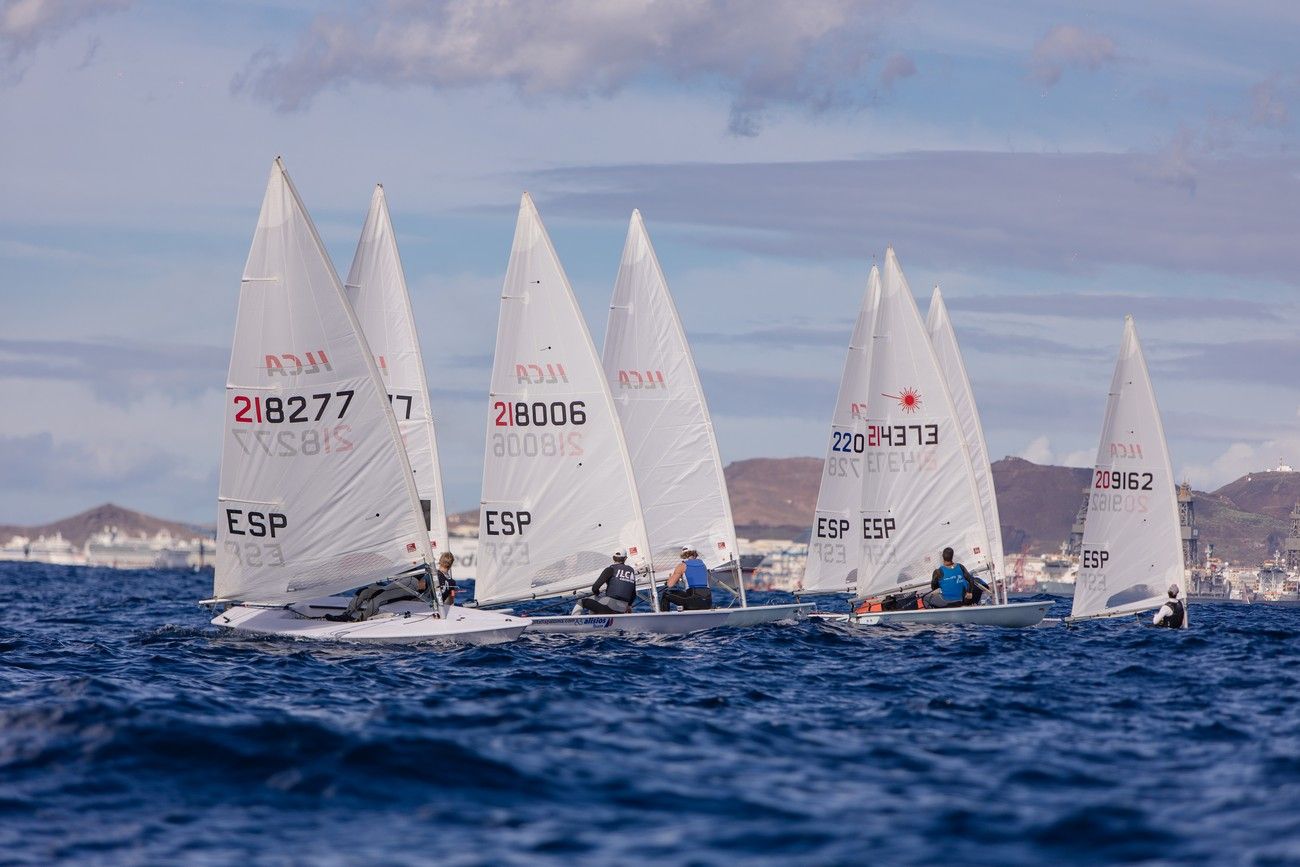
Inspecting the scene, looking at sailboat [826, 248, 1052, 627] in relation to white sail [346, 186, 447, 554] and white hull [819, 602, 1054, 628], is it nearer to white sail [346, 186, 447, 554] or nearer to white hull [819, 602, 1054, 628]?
white hull [819, 602, 1054, 628]

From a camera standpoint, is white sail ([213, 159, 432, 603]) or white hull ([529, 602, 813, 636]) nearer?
white sail ([213, 159, 432, 603])

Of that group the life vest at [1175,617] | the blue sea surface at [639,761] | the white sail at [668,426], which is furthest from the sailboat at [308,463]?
the life vest at [1175,617]

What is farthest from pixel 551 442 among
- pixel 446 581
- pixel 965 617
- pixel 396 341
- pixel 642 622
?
pixel 965 617

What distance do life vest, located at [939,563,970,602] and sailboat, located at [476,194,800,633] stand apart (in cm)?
574

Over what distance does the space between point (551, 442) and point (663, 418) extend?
5.23 meters

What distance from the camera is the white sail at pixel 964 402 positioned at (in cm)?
4416

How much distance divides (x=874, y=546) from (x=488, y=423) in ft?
33.9

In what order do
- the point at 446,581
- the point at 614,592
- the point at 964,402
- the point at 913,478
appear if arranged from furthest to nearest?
the point at 964,402 < the point at 913,478 < the point at 614,592 < the point at 446,581

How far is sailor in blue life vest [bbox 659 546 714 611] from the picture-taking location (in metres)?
32.9

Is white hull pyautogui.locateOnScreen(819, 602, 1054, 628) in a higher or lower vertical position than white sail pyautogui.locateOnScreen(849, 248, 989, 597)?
lower

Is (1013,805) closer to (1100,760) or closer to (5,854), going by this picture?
(1100,760)

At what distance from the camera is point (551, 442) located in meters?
32.1

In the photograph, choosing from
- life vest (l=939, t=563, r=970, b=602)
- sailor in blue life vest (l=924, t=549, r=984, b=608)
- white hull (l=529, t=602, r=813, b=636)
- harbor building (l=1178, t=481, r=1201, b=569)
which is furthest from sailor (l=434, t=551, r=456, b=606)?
harbor building (l=1178, t=481, r=1201, b=569)

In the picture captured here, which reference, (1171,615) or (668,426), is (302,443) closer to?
(668,426)
